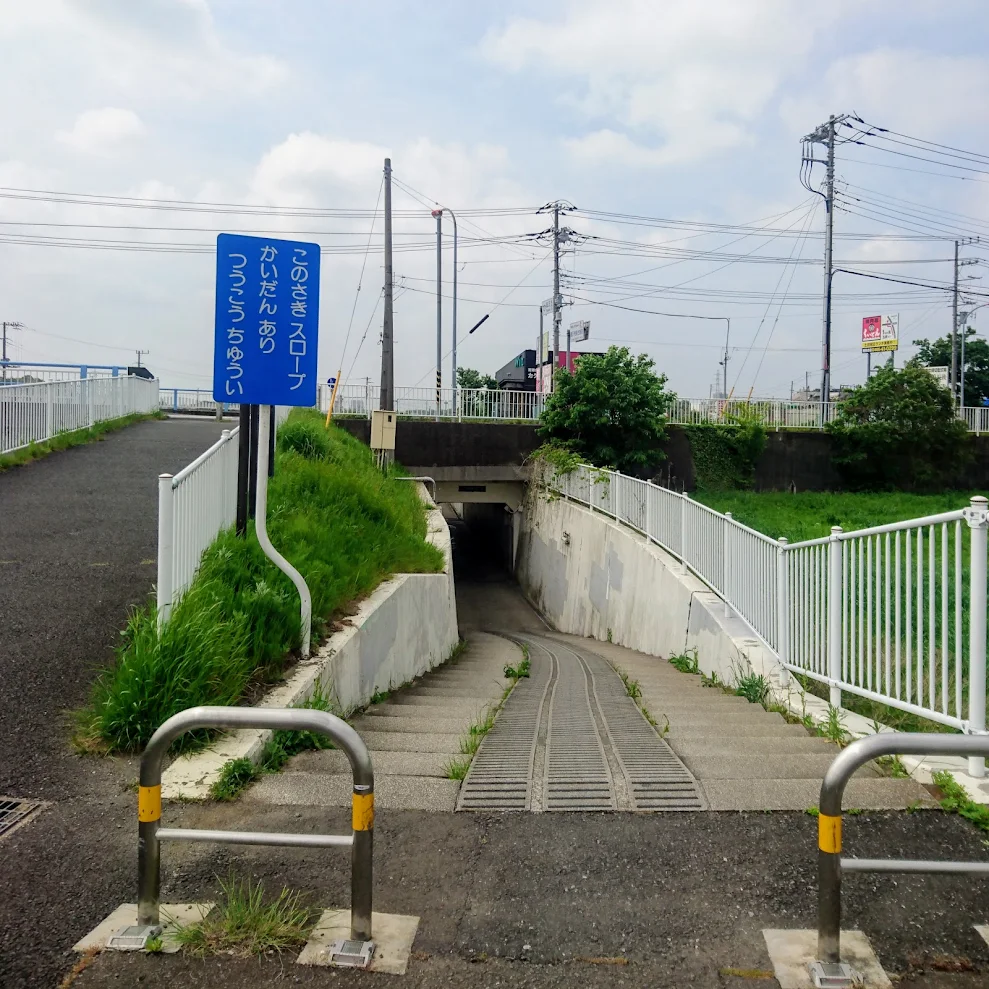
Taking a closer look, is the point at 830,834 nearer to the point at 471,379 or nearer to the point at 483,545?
the point at 483,545

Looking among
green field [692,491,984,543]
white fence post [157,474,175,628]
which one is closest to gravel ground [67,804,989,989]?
white fence post [157,474,175,628]

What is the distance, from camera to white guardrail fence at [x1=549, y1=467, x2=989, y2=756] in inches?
159

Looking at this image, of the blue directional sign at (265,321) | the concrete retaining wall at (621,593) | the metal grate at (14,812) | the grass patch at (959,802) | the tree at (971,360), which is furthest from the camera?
the tree at (971,360)

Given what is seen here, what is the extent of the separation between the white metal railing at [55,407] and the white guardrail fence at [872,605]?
36.0 ft

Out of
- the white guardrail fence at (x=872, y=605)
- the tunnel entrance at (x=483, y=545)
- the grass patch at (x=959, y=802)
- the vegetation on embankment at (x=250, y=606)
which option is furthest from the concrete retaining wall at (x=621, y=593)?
the vegetation on embankment at (x=250, y=606)

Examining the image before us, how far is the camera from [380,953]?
8.13ft

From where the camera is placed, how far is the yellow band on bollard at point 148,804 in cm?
257

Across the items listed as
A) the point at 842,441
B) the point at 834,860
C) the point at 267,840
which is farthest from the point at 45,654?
the point at 842,441

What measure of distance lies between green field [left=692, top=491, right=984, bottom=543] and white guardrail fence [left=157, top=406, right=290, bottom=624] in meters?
9.59

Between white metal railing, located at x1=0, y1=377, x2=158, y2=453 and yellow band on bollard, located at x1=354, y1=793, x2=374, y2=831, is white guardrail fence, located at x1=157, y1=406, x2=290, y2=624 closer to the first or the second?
yellow band on bollard, located at x1=354, y1=793, x2=374, y2=831

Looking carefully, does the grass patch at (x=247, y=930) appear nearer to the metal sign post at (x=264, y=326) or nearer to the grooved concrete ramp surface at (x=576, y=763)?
the grooved concrete ramp surface at (x=576, y=763)

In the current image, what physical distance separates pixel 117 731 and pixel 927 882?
3821 mm

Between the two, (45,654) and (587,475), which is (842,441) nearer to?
(587,475)

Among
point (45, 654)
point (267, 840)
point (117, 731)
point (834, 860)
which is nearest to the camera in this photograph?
point (834, 860)
